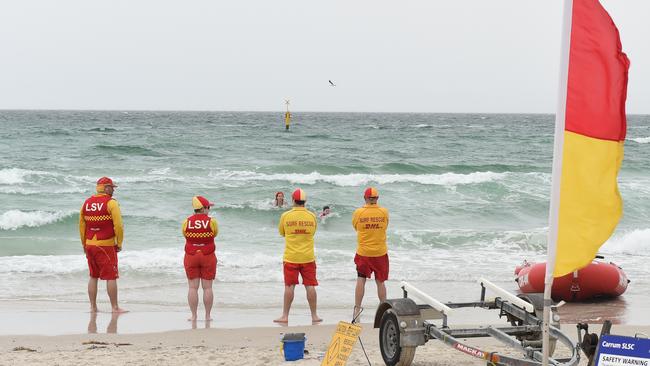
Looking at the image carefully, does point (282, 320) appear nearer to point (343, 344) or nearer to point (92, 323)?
point (92, 323)

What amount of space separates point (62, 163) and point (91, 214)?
26158 millimetres

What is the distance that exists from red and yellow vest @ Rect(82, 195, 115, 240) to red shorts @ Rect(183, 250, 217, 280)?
1.03 m

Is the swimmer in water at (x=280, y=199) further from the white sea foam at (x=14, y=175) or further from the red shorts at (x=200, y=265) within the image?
the white sea foam at (x=14, y=175)

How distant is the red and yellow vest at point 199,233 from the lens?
30.8 ft

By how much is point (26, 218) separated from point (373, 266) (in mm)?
12499

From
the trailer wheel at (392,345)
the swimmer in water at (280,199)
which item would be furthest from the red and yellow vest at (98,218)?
the swimmer in water at (280,199)

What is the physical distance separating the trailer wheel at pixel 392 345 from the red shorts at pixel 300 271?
2255 millimetres

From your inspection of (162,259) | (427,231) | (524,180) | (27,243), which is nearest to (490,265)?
(427,231)

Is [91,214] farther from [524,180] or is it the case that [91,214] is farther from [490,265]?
[524,180]

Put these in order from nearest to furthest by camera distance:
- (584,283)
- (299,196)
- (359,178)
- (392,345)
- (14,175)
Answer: (392,345), (299,196), (584,283), (14,175), (359,178)

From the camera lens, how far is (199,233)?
942 centimetres

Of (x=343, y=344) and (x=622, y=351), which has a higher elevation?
(x=622, y=351)

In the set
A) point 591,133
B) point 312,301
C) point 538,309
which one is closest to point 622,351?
point 591,133

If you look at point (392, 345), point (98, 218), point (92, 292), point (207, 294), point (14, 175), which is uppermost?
point (98, 218)
